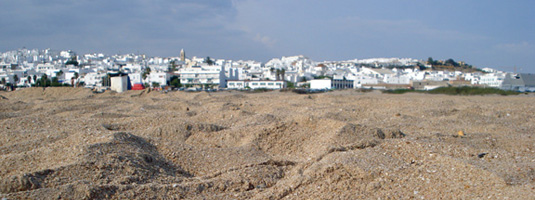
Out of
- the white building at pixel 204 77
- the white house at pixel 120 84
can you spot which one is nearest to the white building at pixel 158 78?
the white building at pixel 204 77

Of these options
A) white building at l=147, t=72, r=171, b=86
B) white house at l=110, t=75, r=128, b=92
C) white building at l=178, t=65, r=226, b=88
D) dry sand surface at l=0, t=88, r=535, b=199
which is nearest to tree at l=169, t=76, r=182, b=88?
white building at l=178, t=65, r=226, b=88

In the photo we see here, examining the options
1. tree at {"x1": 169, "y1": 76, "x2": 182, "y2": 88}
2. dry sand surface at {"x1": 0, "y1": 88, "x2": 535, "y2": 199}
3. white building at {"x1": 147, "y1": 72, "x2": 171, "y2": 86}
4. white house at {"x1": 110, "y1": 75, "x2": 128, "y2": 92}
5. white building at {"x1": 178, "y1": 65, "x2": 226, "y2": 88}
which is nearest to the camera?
dry sand surface at {"x1": 0, "y1": 88, "x2": 535, "y2": 199}

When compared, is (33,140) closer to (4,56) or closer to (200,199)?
(200,199)

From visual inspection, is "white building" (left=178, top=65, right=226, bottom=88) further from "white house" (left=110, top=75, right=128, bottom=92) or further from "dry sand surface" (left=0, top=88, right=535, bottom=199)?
"dry sand surface" (left=0, top=88, right=535, bottom=199)

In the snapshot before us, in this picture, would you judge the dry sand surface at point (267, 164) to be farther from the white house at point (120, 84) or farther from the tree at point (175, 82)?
the tree at point (175, 82)

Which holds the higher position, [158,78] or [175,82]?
[158,78]

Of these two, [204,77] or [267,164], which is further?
[204,77]

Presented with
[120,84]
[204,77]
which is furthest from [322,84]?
[120,84]

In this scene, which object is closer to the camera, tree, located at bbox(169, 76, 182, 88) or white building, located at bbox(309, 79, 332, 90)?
white building, located at bbox(309, 79, 332, 90)

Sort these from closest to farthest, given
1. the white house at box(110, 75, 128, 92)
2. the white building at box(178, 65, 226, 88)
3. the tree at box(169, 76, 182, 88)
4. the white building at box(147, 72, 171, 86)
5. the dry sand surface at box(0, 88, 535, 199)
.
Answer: the dry sand surface at box(0, 88, 535, 199)
the white house at box(110, 75, 128, 92)
the white building at box(147, 72, 171, 86)
the white building at box(178, 65, 226, 88)
the tree at box(169, 76, 182, 88)

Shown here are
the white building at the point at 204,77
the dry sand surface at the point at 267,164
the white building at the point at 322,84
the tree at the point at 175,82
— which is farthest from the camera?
the tree at the point at 175,82

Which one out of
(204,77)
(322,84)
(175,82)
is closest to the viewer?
(322,84)

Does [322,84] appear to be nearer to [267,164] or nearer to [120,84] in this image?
[120,84]

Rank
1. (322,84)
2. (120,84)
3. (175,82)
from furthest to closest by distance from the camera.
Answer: (175,82), (322,84), (120,84)
